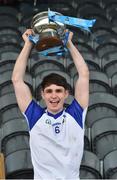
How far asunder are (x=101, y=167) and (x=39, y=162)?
163cm

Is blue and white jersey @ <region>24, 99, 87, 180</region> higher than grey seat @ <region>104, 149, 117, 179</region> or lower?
lower

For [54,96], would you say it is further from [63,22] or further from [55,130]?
[63,22]

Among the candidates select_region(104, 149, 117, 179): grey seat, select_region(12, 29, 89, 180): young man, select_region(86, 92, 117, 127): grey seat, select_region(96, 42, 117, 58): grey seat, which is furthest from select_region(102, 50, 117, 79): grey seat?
select_region(12, 29, 89, 180): young man

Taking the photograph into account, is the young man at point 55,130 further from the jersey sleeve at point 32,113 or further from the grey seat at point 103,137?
the grey seat at point 103,137

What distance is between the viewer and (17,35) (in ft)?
22.6

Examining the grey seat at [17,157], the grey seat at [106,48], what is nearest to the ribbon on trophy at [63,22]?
the grey seat at [17,157]

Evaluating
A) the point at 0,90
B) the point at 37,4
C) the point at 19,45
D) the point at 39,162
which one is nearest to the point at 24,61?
the point at 39,162

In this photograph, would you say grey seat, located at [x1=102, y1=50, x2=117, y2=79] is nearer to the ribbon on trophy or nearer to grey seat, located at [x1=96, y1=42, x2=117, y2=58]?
grey seat, located at [x1=96, y1=42, x2=117, y2=58]

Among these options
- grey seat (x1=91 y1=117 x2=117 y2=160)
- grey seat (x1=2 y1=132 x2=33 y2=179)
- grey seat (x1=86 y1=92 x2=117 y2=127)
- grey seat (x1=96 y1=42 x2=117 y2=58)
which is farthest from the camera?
grey seat (x1=96 y1=42 x2=117 y2=58)

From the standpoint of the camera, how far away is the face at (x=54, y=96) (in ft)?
7.50

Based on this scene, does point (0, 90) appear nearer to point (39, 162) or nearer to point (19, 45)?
point (19, 45)

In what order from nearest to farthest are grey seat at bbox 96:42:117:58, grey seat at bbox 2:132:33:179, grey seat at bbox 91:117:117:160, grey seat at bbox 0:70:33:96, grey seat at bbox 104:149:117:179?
grey seat at bbox 2:132:33:179 < grey seat at bbox 104:149:117:179 < grey seat at bbox 91:117:117:160 < grey seat at bbox 0:70:33:96 < grey seat at bbox 96:42:117:58

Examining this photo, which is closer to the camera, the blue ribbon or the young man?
the young man

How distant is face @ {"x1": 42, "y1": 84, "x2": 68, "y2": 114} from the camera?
2.29 metres
